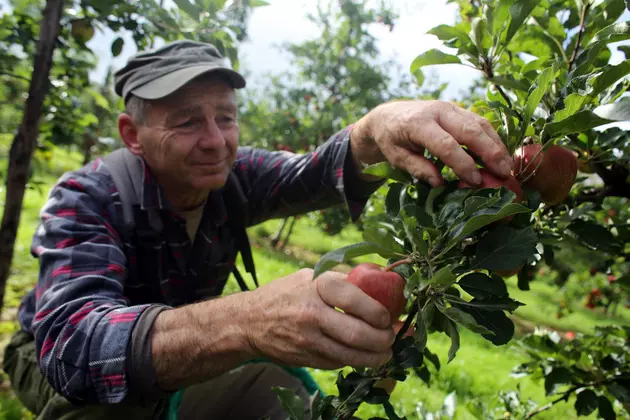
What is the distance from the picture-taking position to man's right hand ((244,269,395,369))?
811mm

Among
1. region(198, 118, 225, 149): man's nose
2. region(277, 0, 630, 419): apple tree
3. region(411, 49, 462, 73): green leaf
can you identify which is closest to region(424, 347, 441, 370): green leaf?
region(277, 0, 630, 419): apple tree

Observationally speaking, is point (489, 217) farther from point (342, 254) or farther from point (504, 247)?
point (342, 254)

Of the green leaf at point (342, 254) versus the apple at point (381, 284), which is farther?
the apple at point (381, 284)

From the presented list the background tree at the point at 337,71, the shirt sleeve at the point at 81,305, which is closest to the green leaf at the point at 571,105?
the shirt sleeve at the point at 81,305

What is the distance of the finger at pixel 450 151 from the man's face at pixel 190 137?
93 cm

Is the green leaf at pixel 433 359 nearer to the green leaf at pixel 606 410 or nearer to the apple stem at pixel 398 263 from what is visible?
the green leaf at pixel 606 410

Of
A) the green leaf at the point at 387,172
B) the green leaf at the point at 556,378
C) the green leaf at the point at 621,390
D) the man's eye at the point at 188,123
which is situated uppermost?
the man's eye at the point at 188,123

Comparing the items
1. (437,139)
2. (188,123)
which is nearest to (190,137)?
(188,123)

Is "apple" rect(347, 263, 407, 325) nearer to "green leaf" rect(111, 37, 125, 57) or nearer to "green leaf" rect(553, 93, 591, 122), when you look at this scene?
"green leaf" rect(553, 93, 591, 122)

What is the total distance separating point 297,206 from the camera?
211 cm

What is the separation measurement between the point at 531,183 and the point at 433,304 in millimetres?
370

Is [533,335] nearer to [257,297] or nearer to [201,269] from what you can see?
[257,297]

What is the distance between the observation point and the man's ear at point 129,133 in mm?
1801

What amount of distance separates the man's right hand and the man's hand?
0.99 ft
